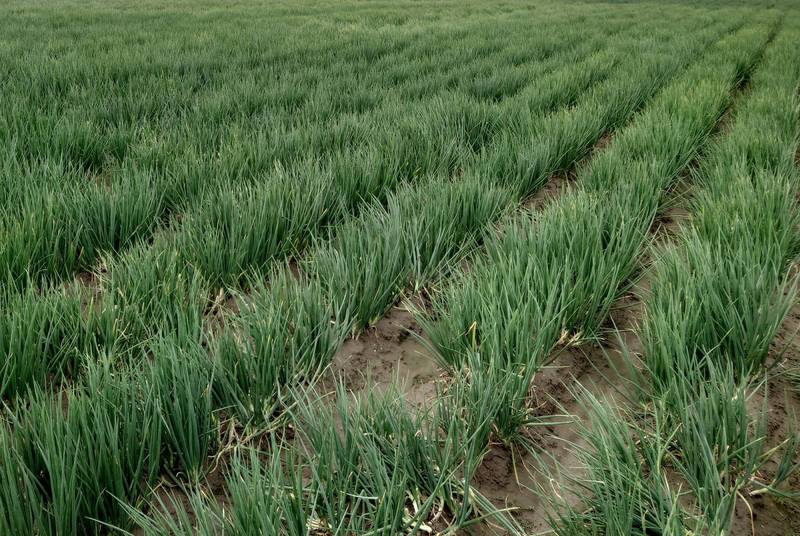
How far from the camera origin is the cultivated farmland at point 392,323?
79 centimetres

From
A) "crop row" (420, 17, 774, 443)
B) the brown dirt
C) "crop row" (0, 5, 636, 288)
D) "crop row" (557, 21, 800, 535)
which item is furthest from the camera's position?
"crop row" (0, 5, 636, 288)

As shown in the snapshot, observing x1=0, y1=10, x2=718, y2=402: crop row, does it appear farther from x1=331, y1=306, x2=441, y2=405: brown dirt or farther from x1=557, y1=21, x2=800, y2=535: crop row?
x1=557, y1=21, x2=800, y2=535: crop row

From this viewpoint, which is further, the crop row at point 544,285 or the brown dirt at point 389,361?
the brown dirt at point 389,361

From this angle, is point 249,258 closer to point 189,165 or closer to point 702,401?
point 189,165

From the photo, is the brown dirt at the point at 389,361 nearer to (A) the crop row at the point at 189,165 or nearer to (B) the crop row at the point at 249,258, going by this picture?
(B) the crop row at the point at 249,258

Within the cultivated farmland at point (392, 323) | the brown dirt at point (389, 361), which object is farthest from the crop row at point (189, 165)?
the brown dirt at point (389, 361)

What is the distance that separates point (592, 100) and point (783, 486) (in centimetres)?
290

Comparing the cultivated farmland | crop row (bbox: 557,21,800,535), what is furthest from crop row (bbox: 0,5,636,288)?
crop row (bbox: 557,21,800,535)

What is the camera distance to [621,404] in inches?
43.8

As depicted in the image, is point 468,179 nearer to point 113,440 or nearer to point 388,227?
point 388,227

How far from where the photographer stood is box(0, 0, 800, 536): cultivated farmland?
2.59ft

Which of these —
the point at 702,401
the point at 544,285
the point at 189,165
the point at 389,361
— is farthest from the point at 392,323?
the point at 189,165

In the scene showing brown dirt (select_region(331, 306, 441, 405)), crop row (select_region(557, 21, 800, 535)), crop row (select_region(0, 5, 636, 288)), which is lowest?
brown dirt (select_region(331, 306, 441, 405))

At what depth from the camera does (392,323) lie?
1371 mm
